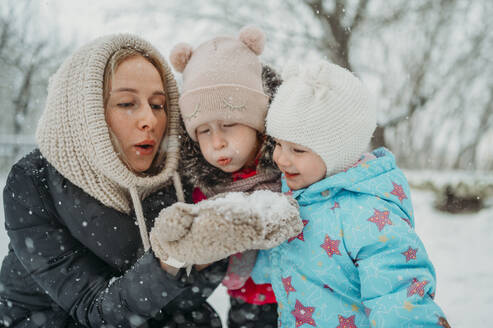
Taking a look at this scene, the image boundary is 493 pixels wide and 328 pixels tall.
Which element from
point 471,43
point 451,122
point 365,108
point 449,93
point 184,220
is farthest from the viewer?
point 451,122

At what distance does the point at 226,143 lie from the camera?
62.7 inches

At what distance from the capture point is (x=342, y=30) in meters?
5.22

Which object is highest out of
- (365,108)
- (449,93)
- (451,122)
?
(365,108)

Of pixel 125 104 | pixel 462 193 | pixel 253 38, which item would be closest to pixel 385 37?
pixel 462 193

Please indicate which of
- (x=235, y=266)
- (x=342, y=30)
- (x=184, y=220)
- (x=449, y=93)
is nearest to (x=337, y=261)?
(x=235, y=266)

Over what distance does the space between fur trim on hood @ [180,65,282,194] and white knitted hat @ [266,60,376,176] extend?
22 centimetres

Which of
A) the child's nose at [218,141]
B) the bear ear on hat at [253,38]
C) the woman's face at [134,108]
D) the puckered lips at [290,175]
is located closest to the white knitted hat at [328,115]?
the puckered lips at [290,175]

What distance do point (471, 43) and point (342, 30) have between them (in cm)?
244

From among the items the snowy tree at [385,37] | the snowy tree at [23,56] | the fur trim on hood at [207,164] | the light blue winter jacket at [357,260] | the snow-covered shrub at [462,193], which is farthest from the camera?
the snowy tree at [23,56]

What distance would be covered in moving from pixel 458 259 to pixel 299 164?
4160 millimetres

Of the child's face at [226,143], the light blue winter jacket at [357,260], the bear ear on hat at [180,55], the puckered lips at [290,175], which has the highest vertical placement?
the bear ear on hat at [180,55]

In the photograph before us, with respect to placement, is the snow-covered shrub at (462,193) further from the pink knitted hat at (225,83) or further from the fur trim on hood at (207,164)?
the pink knitted hat at (225,83)

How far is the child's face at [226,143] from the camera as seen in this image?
1.58 m

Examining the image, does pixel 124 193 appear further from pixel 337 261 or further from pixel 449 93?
pixel 449 93
